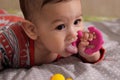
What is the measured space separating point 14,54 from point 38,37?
4.0 inches

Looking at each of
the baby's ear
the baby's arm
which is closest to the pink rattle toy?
the baby's arm

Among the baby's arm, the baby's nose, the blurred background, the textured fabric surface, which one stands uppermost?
the baby's nose

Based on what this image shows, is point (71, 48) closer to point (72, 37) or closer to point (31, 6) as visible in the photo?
point (72, 37)

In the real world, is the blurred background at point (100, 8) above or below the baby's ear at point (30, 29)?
below

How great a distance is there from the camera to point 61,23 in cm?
79

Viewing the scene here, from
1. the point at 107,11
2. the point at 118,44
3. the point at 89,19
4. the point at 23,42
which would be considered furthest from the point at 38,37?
the point at 107,11

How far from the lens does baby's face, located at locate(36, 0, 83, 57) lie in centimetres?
79

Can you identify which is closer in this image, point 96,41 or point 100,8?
point 96,41

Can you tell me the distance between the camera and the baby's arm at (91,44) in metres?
0.86

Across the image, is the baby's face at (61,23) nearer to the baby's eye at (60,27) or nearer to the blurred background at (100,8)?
the baby's eye at (60,27)

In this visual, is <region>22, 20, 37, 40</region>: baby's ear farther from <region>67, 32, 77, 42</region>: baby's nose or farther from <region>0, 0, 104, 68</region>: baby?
<region>67, 32, 77, 42</region>: baby's nose

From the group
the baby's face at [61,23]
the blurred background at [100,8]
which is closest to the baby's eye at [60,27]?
the baby's face at [61,23]

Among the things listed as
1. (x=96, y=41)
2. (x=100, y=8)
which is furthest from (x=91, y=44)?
(x=100, y=8)

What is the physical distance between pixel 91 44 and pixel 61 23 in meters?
0.14
